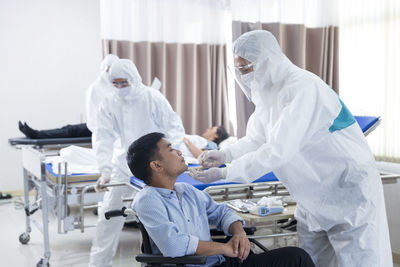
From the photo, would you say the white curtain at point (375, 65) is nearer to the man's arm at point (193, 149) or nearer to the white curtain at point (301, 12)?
the white curtain at point (301, 12)

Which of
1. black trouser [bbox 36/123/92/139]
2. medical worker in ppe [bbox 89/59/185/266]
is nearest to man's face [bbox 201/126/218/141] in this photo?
black trouser [bbox 36/123/92/139]

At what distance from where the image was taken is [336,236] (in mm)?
1893

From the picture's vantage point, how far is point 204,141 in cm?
456

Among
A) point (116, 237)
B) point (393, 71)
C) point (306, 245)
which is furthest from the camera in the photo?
point (393, 71)

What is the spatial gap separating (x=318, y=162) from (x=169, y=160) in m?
0.61

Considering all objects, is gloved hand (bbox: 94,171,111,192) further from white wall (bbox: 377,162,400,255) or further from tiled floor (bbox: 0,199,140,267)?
white wall (bbox: 377,162,400,255)

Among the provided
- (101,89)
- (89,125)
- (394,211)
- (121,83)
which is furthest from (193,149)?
(394,211)

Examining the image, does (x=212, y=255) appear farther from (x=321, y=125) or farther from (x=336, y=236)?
(x=321, y=125)

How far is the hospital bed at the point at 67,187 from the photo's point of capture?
255cm

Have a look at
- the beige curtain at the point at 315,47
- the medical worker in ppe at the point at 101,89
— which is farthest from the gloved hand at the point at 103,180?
the beige curtain at the point at 315,47

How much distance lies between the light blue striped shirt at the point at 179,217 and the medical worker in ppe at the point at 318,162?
130 millimetres

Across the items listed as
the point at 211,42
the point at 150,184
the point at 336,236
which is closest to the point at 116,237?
the point at 150,184

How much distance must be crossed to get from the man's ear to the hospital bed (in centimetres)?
46

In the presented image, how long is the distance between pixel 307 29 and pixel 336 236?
287cm
